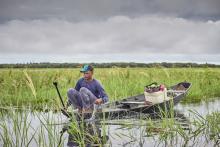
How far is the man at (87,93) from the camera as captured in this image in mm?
8969

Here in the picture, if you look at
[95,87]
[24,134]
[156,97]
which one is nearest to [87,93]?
[95,87]

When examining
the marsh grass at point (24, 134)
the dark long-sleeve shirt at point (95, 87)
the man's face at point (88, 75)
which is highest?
the man's face at point (88, 75)

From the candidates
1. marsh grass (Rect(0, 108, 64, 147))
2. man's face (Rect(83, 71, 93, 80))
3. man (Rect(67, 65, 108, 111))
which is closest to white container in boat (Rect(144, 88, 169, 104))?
man (Rect(67, 65, 108, 111))

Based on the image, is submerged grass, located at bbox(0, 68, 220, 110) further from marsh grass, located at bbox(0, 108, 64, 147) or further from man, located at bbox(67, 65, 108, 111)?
marsh grass, located at bbox(0, 108, 64, 147)

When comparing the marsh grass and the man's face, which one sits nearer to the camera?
the marsh grass

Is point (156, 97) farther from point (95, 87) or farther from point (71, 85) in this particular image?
point (71, 85)

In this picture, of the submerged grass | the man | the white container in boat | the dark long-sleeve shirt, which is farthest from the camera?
A: the submerged grass

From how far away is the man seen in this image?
8.97 m

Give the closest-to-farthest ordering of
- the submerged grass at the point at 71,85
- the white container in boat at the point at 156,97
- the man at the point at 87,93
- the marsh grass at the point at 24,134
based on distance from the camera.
→ the marsh grass at the point at 24,134 < the man at the point at 87,93 < the white container in boat at the point at 156,97 < the submerged grass at the point at 71,85

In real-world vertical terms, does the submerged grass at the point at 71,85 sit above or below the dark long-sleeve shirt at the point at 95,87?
below

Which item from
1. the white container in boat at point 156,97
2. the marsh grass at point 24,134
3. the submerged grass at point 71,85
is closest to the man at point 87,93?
the marsh grass at point 24,134

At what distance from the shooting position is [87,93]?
897 cm

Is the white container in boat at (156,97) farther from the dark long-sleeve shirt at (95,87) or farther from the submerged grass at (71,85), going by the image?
the dark long-sleeve shirt at (95,87)

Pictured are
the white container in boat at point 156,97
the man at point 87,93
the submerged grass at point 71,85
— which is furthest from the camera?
the submerged grass at point 71,85
